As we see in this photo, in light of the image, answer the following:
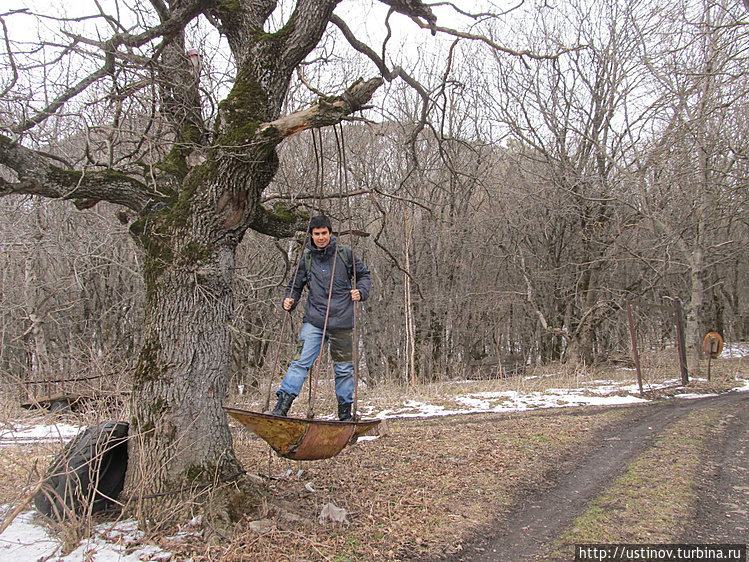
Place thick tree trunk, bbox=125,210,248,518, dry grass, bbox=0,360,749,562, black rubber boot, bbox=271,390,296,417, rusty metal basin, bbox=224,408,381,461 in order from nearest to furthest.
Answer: rusty metal basin, bbox=224,408,381,461
dry grass, bbox=0,360,749,562
thick tree trunk, bbox=125,210,248,518
black rubber boot, bbox=271,390,296,417

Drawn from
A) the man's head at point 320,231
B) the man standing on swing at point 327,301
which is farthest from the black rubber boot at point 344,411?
the man's head at point 320,231

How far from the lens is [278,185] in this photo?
9219 mm

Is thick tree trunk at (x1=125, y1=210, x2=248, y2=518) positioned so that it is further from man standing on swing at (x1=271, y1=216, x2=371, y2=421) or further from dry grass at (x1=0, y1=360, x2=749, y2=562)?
man standing on swing at (x1=271, y1=216, x2=371, y2=421)

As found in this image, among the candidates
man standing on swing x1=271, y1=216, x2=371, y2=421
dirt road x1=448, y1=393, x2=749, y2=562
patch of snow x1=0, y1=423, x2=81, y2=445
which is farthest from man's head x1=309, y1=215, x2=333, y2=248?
dirt road x1=448, y1=393, x2=749, y2=562

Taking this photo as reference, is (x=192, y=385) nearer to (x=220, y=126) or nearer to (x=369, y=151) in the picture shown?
(x=220, y=126)

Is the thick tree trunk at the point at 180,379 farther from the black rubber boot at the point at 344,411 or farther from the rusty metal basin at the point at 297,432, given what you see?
the black rubber boot at the point at 344,411

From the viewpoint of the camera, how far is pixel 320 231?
427 centimetres

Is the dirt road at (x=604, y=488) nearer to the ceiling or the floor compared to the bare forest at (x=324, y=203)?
nearer to the floor

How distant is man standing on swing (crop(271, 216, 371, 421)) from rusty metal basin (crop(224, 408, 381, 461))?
1.11 metres

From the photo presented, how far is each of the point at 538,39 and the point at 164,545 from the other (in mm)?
15305

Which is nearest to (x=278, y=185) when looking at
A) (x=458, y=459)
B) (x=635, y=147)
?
(x=458, y=459)

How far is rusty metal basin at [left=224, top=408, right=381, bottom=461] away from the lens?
2.88m

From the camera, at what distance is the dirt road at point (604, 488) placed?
10.2 ft

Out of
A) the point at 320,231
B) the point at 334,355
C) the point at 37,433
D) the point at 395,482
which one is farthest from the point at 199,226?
the point at 37,433
